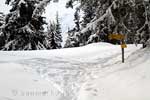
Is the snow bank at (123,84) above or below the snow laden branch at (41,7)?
below

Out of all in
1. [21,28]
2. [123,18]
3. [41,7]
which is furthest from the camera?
[21,28]

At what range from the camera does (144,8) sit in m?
11.0

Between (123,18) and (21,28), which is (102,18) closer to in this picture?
(123,18)

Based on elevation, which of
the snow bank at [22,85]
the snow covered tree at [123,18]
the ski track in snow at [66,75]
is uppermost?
the snow covered tree at [123,18]

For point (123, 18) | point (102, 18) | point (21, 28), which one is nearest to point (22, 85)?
point (102, 18)

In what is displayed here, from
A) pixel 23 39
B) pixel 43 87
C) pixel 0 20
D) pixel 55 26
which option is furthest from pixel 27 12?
pixel 55 26

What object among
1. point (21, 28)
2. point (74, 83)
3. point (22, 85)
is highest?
point (21, 28)

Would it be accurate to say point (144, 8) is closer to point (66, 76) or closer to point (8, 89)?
point (66, 76)

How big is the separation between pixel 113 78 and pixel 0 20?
24.3 meters

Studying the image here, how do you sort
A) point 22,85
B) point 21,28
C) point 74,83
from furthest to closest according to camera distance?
point 21,28, point 74,83, point 22,85

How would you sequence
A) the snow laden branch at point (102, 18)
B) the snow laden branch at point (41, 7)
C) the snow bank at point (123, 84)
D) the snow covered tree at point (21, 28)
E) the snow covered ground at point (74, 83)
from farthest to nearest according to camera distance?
the snow covered tree at point (21, 28), the snow laden branch at point (102, 18), the snow laden branch at point (41, 7), the snow bank at point (123, 84), the snow covered ground at point (74, 83)

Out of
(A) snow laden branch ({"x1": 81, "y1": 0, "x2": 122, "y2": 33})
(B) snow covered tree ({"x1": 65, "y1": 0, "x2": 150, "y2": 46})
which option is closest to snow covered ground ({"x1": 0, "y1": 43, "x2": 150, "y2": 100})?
(B) snow covered tree ({"x1": 65, "y1": 0, "x2": 150, "y2": 46})

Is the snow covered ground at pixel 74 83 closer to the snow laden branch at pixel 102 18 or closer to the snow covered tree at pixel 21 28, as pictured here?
the snow laden branch at pixel 102 18

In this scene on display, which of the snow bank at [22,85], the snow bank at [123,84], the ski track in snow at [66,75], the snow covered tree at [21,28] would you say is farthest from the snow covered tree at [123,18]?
the snow covered tree at [21,28]
